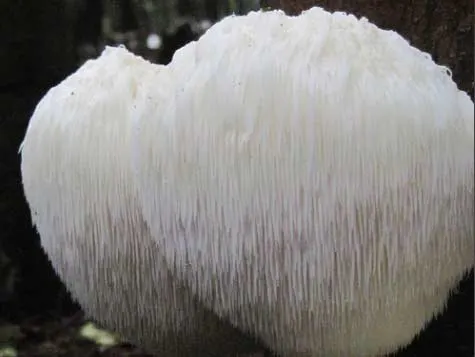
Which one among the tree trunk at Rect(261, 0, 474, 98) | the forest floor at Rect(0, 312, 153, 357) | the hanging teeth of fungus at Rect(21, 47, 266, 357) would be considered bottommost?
the forest floor at Rect(0, 312, 153, 357)

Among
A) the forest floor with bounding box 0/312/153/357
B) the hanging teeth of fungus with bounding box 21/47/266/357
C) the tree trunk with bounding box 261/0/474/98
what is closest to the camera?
the hanging teeth of fungus with bounding box 21/47/266/357

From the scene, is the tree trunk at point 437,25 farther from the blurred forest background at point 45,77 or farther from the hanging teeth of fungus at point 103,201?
the blurred forest background at point 45,77

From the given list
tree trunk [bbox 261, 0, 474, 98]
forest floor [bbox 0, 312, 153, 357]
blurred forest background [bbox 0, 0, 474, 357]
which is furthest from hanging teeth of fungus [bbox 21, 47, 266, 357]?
blurred forest background [bbox 0, 0, 474, 357]

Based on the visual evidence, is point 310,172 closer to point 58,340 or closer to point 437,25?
point 437,25

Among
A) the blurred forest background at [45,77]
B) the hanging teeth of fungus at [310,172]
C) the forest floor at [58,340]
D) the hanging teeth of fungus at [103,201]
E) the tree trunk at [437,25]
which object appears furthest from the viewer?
the blurred forest background at [45,77]

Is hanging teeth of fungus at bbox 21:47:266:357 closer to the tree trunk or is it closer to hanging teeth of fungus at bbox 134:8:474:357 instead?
hanging teeth of fungus at bbox 134:8:474:357

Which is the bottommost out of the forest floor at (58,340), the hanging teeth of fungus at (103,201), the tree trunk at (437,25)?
the forest floor at (58,340)

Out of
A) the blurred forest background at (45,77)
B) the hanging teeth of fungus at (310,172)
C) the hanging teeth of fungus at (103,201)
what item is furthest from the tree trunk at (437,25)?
the blurred forest background at (45,77)
